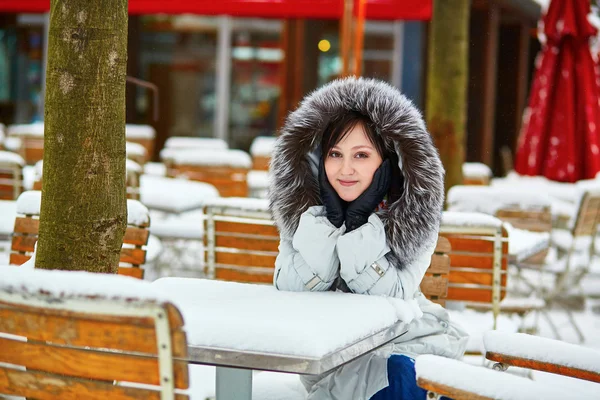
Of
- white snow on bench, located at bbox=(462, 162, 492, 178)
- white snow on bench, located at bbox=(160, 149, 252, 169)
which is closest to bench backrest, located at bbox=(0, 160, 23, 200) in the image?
white snow on bench, located at bbox=(160, 149, 252, 169)

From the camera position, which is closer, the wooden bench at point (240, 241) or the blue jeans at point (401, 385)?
the blue jeans at point (401, 385)

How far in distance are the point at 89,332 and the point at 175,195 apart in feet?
14.6

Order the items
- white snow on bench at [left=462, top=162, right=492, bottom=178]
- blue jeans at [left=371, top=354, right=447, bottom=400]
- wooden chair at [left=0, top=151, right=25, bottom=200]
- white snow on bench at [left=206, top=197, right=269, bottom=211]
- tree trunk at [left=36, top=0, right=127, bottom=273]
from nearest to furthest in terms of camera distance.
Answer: tree trunk at [left=36, top=0, right=127, bottom=273] → blue jeans at [left=371, top=354, right=447, bottom=400] → white snow on bench at [left=206, top=197, right=269, bottom=211] → wooden chair at [left=0, top=151, right=25, bottom=200] → white snow on bench at [left=462, top=162, right=492, bottom=178]

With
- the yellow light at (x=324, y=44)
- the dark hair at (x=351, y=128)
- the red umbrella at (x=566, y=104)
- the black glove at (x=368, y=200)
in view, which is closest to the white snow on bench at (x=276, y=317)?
the black glove at (x=368, y=200)

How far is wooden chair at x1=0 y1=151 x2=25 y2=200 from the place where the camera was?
593 centimetres

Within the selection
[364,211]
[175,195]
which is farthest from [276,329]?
[175,195]

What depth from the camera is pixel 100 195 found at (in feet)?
8.64

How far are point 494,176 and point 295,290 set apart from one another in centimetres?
1283

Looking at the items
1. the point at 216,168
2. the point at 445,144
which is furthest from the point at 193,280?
the point at 216,168

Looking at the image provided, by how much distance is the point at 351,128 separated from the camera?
10.4 ft

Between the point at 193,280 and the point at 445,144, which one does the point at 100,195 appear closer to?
the point at 193,280

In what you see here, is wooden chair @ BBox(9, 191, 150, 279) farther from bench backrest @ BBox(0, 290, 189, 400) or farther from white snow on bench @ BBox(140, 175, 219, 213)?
white snow on bench @ BBox(140, 175, 219, 213)

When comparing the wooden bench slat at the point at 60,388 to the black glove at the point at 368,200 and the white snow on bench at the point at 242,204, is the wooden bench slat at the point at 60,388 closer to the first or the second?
the black glove at the point at 368,200

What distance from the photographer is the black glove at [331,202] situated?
10.1ft
